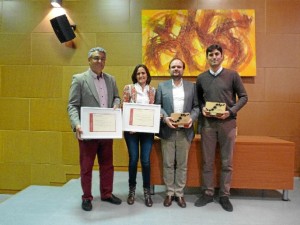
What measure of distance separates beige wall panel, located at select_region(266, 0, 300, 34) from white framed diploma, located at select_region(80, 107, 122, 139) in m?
2.48

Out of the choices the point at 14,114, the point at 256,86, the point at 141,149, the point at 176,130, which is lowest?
the point at 141,149

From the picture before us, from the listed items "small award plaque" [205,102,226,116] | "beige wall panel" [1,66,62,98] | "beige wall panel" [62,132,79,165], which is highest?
"beige wall panel" [1,66,62,98]

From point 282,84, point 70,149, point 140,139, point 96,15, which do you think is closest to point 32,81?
point 70,149

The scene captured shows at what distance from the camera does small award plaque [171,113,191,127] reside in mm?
2254

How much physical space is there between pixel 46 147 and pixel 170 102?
2.14 meters

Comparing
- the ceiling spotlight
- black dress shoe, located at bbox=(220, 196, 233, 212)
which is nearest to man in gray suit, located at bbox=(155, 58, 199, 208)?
black dress shoe, located at bbox=(220, 196, 233, 212)

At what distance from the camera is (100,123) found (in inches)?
86.7

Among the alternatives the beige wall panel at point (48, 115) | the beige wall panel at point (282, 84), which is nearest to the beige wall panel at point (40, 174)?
the beige wall panel at point (48, 115)

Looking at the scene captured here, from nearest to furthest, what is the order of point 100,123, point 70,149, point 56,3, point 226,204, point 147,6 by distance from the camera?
point 100,123 → point 226,204 → point 56,3 → point 147,6 → point 70,149

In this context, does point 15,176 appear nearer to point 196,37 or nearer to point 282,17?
point 196,37

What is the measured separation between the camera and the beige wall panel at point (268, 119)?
3.45 m

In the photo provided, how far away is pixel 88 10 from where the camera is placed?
11.6ft

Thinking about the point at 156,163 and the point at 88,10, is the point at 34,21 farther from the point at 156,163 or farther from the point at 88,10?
the point at 156,163

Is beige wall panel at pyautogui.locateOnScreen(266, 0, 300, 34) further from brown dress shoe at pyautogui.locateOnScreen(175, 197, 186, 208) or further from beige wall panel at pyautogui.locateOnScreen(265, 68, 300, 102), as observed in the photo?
brown dress shoe at pyautogui.locateOnScreen(175, 197, 186, 208)
